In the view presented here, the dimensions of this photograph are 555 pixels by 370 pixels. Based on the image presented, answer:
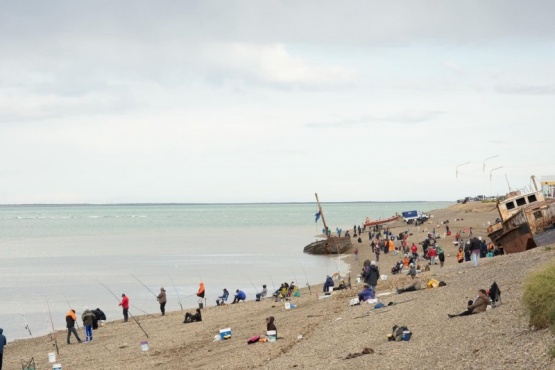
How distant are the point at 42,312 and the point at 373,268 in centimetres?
1886

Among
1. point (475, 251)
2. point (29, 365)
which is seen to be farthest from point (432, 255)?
point (29, 365)

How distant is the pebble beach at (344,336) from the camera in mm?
14562

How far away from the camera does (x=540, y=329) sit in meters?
14.3

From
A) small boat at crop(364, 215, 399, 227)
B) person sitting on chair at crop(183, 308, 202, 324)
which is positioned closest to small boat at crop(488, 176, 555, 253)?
person sitting on chair at crop(183, 308, 202, 324)

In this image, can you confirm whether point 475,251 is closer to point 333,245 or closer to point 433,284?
point 433,284

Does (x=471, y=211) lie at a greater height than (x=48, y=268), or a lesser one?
lesser

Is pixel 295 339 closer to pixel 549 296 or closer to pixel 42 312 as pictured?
pixel 549 296

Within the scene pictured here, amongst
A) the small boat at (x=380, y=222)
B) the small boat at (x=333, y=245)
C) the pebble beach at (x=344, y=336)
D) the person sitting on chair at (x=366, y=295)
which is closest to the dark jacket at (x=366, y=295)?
the person sitting on chair at (x=366, y=295)

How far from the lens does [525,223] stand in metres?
34.6

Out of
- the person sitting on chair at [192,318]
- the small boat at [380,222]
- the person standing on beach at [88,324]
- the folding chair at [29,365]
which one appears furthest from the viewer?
the small boat at [380,222]

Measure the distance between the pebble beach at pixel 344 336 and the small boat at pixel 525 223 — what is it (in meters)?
4.74

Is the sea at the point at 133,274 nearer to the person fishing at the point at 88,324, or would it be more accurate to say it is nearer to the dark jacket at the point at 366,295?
the person fishing at the point at 88,324

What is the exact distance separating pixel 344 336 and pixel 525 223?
18.1 meters

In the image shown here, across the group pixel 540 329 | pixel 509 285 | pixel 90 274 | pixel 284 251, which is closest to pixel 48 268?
pixel 90 274
